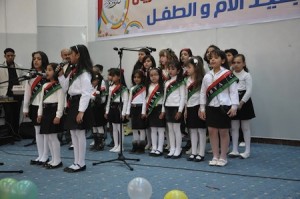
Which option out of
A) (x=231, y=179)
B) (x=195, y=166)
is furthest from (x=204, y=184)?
(x=195, y=166)

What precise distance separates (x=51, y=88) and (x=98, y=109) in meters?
1.44

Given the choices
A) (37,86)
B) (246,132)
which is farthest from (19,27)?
(246,132)

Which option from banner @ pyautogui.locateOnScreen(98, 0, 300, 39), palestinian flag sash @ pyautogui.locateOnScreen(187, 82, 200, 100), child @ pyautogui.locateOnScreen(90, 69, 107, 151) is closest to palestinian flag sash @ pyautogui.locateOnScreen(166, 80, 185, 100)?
palestinian flag sash @ pyautogui.locateOnScreen(187, 82, 200, 100)

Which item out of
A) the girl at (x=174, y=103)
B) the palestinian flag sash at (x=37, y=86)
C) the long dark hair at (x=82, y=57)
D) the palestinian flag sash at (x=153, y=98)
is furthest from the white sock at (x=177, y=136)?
the palestinian flag sash at (x=37, y=86)

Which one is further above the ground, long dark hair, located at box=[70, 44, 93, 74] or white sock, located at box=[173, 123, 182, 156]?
long dark hair, located at box=[70, 44, 93, 74]

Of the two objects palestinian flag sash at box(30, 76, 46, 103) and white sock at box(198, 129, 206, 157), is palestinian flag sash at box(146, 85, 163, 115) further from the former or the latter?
palestinian flag sash at box(30, 76, 46, 103)

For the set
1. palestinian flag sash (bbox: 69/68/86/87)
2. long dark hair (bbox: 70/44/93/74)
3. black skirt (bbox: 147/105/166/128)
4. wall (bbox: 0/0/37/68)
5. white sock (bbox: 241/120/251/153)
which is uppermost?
wall (bbox: 0/0/37/68)

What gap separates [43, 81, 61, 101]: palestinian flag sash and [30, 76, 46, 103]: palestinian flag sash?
0.72 ft

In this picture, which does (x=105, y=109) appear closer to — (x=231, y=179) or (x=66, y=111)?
(x=66, y=111)

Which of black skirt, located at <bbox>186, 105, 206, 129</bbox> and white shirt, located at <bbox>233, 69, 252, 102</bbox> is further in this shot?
white shirt, located at <bbox>233, 69, 252, 102</bbox>

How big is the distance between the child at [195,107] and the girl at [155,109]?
1.35ft

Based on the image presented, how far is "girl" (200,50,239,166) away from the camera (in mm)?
3727

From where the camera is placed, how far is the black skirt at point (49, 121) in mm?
3762

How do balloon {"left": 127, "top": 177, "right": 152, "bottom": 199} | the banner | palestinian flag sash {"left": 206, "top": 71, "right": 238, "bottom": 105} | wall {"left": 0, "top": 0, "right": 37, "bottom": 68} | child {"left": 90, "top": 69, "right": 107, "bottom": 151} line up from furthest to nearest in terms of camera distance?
wall {"left": 0, "top": 0, "right": 37, "bottom": 68}, the banner, child {"left": 90, "top": 69, "right": 107, "bottom": 151}, palestinian flag sash {"left": 206, "top": 71, "right": 238, "bottom": 105}, balloon {"left": 127, "top": 177, "right": 152, "bottom": 199}
